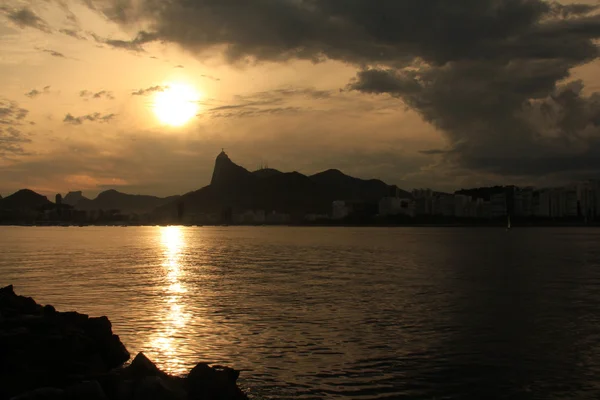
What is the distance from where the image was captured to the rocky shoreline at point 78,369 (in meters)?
13.5

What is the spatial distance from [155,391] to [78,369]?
18.4 ft

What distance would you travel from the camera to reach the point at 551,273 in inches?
2243

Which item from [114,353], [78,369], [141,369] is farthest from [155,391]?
[114,353]

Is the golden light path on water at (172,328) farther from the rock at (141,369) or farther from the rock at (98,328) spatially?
the rock at (141,369)

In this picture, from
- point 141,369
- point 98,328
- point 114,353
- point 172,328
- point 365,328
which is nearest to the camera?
point 141,369

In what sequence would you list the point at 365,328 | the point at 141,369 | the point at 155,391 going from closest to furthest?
1. the point at 155,391
2. the point at 141,369
3. the point at 365,328

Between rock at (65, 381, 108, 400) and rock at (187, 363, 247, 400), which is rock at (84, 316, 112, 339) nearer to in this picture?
rock at (187, 363, 247, 400)

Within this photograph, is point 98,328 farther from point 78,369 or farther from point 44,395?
point 44,395

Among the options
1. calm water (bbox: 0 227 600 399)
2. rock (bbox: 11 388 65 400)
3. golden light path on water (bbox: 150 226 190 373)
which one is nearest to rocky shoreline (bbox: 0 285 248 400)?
rock (bbox: 11 388 65 400)

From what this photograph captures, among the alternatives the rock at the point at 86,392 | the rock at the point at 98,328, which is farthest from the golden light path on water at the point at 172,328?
the rock at the point at 86,392

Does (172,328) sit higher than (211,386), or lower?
lower

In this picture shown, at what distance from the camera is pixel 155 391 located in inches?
526

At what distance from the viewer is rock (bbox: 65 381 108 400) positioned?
1309 cm

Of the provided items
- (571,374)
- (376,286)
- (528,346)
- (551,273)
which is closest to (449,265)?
(551,273)
